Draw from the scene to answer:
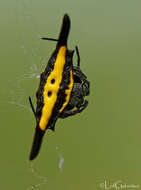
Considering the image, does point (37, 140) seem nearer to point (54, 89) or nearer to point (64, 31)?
point (54, 89)

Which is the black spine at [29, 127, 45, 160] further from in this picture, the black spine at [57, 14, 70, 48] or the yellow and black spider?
the black spine at [57, 14, 70, 48]

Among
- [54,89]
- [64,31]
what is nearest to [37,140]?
[54,89]

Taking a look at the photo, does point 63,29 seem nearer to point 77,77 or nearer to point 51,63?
point 51,63

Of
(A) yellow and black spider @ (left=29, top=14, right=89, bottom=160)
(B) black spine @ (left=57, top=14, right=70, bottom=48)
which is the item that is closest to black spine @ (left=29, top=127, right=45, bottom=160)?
(A) yellow and black spider @ (left=29, top=14, right=89, bottom=160)

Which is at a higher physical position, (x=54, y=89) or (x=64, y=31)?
(x=64, y=31)

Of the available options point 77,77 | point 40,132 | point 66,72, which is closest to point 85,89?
point 77,77

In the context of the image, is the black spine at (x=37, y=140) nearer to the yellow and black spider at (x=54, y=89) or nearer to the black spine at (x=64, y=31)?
the yellow and black spider at (x=54, y=89)

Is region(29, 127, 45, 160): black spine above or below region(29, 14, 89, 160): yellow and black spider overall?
below

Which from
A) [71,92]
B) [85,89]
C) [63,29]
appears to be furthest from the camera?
[85,89]

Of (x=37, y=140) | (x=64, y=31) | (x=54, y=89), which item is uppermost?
(x=64, y=31)

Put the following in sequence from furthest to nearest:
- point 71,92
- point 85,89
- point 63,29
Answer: point 85,89
point 71,92
point 63,29

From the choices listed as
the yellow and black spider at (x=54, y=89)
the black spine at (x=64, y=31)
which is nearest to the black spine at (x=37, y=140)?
the yellow and black spider at (x=54, y=89)
